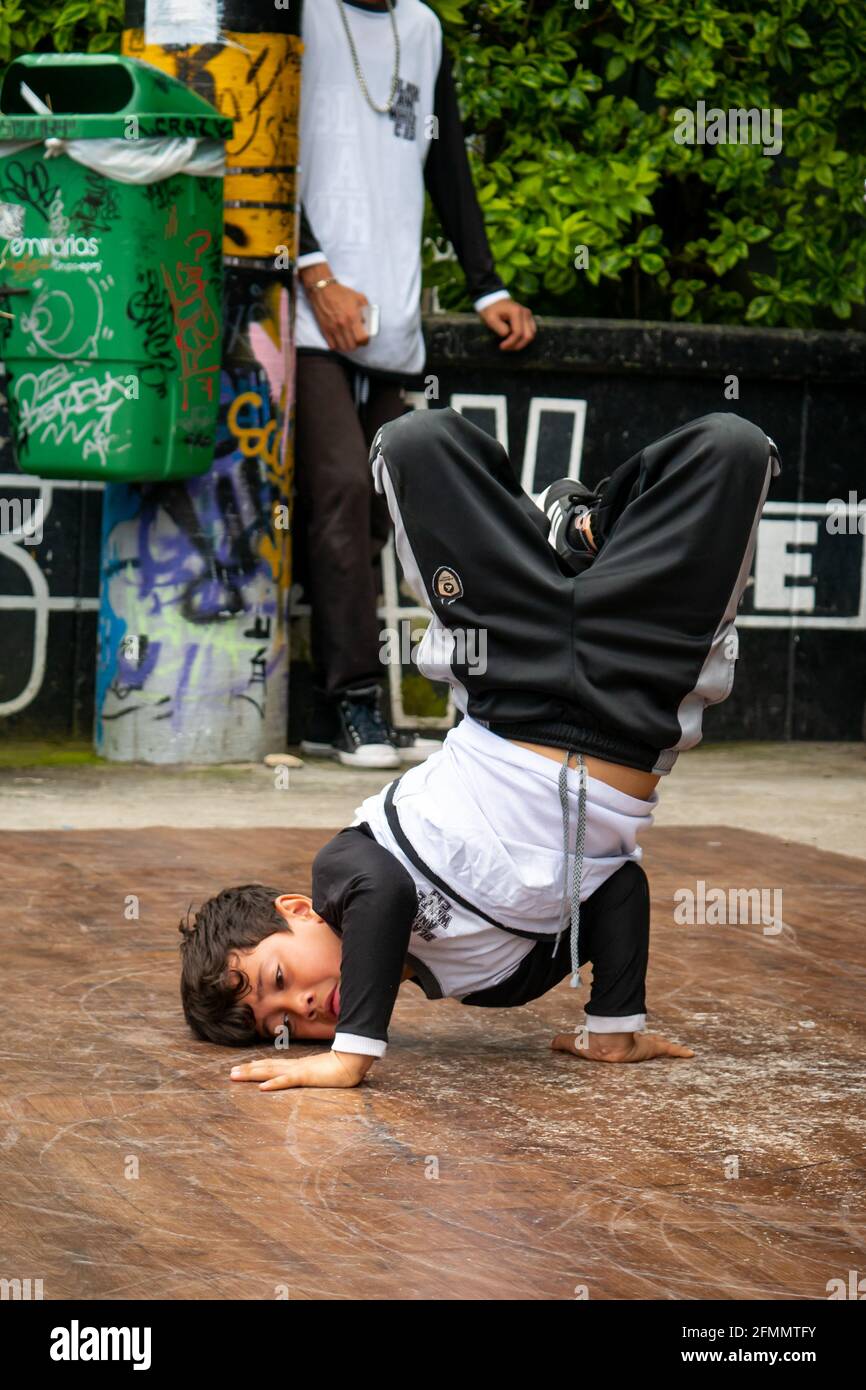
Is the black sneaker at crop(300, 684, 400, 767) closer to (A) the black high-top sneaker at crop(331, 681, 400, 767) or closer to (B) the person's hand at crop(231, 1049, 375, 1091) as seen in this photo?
(A) the black high-top sneaker at crop(331, 681, 400, 767)

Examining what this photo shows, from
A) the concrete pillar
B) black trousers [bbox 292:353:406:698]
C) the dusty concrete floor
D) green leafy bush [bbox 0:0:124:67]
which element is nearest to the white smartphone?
black trousers [bbox 292:353:406:698]

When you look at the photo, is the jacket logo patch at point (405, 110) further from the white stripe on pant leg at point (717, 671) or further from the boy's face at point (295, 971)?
the boy's face at point (295, 971)

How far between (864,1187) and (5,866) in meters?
2.42

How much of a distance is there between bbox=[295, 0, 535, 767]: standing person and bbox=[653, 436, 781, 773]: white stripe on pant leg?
3147 mm

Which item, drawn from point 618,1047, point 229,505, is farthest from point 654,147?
point 618,1047

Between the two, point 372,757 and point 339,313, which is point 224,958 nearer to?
point 372,757

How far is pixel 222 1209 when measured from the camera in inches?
90.7

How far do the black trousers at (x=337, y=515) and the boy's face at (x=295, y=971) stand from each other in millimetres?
3066

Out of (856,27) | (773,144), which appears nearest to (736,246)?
(773,144)

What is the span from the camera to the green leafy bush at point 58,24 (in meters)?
6.74

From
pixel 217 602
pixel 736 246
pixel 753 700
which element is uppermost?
pixel 736 246

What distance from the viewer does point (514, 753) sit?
289 centimetres
